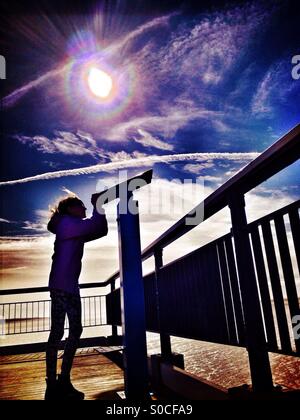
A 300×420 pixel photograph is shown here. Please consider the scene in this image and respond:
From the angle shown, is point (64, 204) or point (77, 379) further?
point (77, 379)

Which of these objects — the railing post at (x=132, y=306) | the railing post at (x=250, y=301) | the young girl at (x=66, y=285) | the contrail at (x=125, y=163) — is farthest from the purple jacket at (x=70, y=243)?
the contrail at (x=125, y=163)

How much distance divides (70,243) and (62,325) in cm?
65

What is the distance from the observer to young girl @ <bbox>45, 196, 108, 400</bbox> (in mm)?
2182

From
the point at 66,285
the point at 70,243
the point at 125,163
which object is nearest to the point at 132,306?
the point at 66,285

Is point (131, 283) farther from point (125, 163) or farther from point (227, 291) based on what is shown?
point (125, 163)

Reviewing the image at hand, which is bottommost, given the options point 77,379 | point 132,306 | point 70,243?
point 77,379

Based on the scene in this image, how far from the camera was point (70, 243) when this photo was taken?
2381 millimetres

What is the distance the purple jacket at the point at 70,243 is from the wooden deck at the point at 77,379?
3.13 feet

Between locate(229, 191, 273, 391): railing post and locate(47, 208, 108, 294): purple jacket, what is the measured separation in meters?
1.11

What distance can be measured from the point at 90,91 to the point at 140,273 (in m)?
5.74

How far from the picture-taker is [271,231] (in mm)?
1356

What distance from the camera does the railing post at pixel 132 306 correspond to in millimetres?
1842

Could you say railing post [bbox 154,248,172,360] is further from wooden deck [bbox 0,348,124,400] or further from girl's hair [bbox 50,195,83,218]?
girl's hair [bbox 50,195,83,218]

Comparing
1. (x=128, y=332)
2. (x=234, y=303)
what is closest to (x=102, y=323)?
(x=128, y=332)
